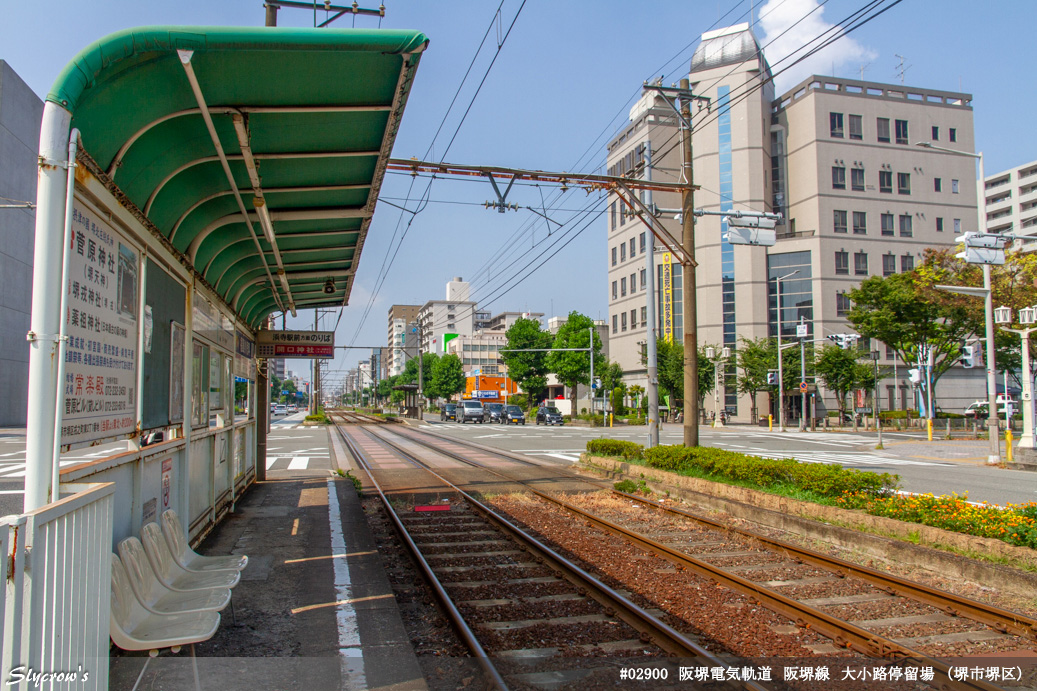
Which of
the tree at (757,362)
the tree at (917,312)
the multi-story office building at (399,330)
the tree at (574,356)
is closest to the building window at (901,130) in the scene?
the tree at (757,362)

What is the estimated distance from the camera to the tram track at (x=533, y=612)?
15.4 ft

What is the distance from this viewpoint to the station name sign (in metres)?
13.8

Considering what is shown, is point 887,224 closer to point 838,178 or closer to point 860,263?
point 860,263

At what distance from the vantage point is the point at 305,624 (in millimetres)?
5547

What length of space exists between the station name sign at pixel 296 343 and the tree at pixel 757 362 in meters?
39.4

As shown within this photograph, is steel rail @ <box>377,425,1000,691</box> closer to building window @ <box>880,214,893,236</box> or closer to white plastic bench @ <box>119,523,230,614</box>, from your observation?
white plastic bench @ <box>119,523,230,614</box>

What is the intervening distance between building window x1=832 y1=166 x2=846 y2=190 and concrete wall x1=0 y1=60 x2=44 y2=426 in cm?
5436

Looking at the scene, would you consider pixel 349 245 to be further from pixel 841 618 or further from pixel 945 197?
pixel 945 197

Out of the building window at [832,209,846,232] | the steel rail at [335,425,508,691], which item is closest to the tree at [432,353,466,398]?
the building window at [832,209,846,232]

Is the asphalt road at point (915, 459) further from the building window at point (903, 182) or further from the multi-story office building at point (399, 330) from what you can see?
the multi-story office building at point (399, 330)

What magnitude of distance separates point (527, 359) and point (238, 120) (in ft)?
209

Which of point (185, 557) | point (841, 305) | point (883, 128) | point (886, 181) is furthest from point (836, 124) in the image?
point (185, 557)

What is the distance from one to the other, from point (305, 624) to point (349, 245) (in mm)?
5448

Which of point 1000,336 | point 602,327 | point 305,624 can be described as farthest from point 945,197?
point 305,624
